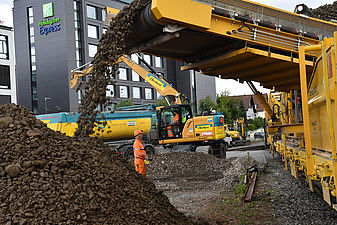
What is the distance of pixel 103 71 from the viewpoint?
5.65 meters

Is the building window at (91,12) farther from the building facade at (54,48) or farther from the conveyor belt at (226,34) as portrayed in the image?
the conveyor belt at (226,34)

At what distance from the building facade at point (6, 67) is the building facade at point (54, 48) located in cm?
1036

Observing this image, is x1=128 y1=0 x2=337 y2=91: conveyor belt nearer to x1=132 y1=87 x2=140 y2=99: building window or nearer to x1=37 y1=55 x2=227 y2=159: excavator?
x1=37 y1=55 x2=227 y2=159: excavator

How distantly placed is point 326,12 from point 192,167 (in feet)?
20.1

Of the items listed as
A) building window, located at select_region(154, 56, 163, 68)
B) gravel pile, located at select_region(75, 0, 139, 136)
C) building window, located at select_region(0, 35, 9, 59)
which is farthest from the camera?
building window, located at select_region(154, 56, 163, 68)

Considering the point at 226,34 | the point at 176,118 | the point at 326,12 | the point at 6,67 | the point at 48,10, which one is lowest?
the point at 176,118

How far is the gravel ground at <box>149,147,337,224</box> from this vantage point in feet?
18.2

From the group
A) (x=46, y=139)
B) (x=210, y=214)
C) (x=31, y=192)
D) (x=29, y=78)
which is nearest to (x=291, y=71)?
(x=210, y=214)

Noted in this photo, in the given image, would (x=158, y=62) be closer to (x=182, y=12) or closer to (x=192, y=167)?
(x=192, y=167)

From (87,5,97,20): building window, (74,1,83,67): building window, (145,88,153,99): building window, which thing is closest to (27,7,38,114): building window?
(74,1,83,67): building window

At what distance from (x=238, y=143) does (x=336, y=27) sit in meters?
21.1

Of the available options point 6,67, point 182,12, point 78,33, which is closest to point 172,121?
point 182,12

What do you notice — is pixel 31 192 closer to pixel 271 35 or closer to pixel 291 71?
pixel 271 35

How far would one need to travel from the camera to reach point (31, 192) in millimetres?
3596
